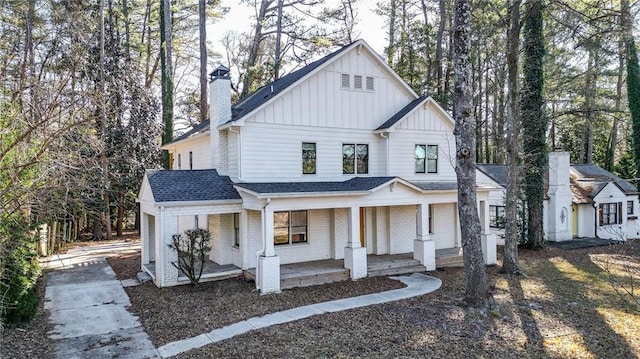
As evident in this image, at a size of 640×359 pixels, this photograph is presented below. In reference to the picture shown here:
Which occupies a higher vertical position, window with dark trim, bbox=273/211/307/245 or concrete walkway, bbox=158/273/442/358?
window with dark trim, bbox=273/211/307/245

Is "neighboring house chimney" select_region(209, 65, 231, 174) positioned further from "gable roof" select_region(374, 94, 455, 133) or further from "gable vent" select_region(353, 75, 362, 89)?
"gable roof" select_region(374, 94, 455, 133)

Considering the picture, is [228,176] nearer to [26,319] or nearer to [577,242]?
[26,319]

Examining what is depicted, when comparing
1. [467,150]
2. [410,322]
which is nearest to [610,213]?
[467,150]

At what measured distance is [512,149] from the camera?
13812mm

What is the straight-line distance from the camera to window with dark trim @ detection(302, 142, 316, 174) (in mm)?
14188

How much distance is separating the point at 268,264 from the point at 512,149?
8.91 metres

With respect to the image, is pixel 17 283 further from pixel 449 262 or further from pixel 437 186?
pixel 449 262

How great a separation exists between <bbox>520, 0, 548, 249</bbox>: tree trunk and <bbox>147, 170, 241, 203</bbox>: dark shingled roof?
11.8m

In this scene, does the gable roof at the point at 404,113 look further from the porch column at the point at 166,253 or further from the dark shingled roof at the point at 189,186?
the porch column at the point at 166,253

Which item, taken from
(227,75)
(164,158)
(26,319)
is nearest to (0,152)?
(26,319)

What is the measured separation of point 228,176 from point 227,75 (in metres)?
3.64

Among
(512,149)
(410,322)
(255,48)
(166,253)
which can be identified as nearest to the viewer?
(410,322)

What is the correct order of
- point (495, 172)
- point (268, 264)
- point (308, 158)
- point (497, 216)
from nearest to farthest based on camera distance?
point (268, 264), point (308, 158), point (497, 216), point (495, 172)

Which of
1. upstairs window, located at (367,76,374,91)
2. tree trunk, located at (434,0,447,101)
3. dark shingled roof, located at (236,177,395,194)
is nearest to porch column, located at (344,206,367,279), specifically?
dark shingled roof, located at (236,177,395,194)
